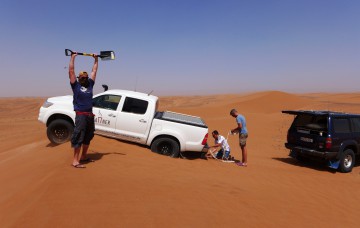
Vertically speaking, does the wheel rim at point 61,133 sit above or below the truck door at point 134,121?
below

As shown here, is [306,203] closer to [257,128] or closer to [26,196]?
[26,196]

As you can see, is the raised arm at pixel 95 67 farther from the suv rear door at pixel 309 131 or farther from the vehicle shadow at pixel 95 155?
the suv rear door at pixel 309 131

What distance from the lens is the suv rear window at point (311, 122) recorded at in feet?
30.8

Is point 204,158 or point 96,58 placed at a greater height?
point 96,58

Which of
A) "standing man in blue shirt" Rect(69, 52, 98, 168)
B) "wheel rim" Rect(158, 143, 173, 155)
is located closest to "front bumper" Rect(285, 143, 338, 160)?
"wheel rim" Rect(158, 143, 173, 155)

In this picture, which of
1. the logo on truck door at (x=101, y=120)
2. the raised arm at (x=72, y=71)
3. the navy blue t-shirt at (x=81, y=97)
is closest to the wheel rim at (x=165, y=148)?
the logo on truck door at (x=101, y=120)

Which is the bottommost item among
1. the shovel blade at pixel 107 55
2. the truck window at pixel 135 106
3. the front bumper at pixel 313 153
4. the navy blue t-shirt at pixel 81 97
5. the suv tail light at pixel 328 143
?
the front bumper at pixel 313 153

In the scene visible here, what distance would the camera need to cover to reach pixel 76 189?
4.50 meters

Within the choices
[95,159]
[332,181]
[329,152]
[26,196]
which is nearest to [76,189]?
[26,196]

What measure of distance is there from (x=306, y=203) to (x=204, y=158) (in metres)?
4.13

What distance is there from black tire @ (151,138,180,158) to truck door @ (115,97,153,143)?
1.31 ft

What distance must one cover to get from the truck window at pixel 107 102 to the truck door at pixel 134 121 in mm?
273

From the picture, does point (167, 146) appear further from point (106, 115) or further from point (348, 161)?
point (348, 161)

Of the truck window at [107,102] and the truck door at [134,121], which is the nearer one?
the truck door at [134,121]
